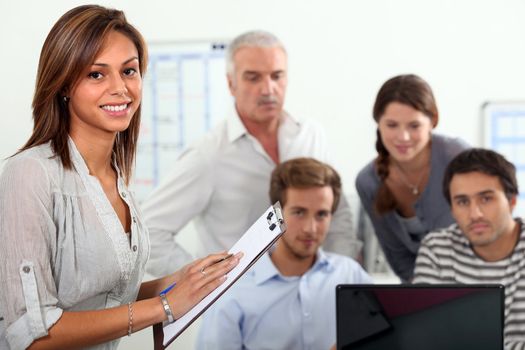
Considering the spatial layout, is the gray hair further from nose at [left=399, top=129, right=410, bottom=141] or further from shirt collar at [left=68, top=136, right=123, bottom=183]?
shirt collar at [left=68, top=136, right=123, bottom=183]

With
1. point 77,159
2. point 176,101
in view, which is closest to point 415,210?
point 176,101

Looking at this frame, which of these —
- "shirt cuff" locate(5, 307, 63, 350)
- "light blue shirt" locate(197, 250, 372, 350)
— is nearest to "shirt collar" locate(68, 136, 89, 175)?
"shirt cuff" locate(5, 307, 63, 350)

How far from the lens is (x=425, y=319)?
136cm

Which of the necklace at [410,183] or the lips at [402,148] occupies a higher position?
the lips at [402,148]

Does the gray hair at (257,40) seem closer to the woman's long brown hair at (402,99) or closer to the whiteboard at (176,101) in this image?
the woman's long brown hair at (402,99)

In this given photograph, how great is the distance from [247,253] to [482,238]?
3.18 ft

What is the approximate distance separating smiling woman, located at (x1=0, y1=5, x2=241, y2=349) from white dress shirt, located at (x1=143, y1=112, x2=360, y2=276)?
110cm

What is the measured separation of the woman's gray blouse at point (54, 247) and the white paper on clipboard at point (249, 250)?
10cm

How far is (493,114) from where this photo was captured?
9.44ft

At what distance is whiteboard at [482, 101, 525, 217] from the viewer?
287cm

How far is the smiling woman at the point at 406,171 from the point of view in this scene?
6.95 ft

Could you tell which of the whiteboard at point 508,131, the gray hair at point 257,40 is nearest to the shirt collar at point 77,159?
the gray hair at point 257,40

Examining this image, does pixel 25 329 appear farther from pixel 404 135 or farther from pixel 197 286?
pixel 404 135

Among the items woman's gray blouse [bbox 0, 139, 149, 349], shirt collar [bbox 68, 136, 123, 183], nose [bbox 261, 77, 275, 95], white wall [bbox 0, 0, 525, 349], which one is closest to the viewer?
woman's gray blouse [bbox 0, 139, 149, 349]
